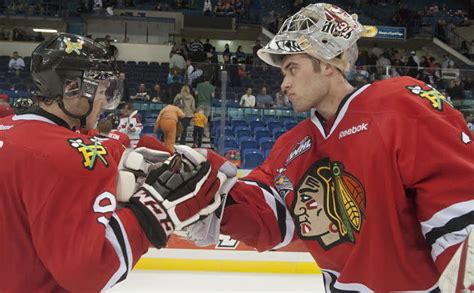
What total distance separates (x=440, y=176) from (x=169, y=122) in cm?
355

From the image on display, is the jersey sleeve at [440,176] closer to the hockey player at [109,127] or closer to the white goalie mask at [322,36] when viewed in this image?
the white goalie mask at [322,36]

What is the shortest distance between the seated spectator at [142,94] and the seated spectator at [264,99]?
3.49ft

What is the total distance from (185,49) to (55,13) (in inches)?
166

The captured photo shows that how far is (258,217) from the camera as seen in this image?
1.75 metres

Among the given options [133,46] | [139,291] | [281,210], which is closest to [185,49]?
[133,46]

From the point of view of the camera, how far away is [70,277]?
3.93 ft

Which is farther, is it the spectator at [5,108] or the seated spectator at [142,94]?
the seated spectator at [142,94]

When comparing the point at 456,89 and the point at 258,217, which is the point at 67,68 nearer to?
the point at 258,217

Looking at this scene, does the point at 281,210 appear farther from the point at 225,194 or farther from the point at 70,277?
the point at 70,277

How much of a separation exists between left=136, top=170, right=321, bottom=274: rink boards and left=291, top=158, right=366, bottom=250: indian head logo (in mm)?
2858

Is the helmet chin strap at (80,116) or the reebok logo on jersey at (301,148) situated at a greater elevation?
the helmet chin strap at (80,116)

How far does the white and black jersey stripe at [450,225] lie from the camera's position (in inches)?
48.3

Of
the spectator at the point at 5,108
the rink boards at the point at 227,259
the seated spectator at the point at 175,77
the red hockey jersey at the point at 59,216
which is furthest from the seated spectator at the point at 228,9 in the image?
the red hockey jersey at the point at 59,216

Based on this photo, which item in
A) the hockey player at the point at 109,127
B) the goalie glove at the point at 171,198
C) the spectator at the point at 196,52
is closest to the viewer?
the goalie glove at the point at 171,198
